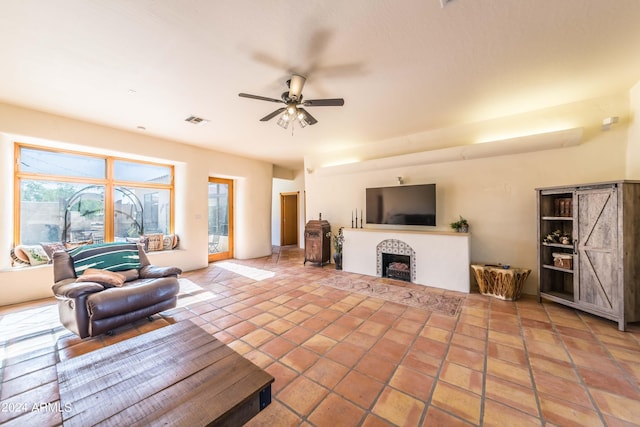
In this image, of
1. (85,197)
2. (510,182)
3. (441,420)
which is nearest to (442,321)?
(441,420)

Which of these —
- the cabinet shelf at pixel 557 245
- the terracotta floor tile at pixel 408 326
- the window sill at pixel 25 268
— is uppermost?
the cabinet shelf at pixel 557 245

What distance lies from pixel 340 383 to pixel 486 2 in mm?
3053

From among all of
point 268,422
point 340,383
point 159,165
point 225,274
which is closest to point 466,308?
point 340,383

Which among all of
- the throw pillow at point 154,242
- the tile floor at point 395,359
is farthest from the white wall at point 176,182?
the tile floor at point 395,359

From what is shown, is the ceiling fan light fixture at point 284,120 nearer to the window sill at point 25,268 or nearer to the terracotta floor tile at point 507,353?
the terracotta floor tile at point 507,353

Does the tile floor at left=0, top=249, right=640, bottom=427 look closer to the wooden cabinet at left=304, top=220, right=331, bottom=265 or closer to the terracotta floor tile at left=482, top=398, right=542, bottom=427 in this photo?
the terracotta floor tile at left=482, top=398, right=542, bottom=427

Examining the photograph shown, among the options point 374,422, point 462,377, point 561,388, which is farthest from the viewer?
point 462,377

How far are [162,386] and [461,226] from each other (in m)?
4.30

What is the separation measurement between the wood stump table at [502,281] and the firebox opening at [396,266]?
1120 mm

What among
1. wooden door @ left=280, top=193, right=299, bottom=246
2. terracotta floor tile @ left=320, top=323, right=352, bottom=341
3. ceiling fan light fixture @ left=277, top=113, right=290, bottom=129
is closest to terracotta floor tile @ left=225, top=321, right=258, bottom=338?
terracotta floor tile @ left=320, top=323, right=352, bottom=341

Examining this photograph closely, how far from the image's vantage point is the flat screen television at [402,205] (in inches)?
170

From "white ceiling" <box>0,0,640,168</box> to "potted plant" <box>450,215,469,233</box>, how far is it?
1702 mm

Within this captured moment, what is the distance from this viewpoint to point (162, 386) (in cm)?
125

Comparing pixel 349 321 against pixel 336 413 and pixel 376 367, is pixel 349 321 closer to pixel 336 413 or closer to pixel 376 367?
pixel 376 367
